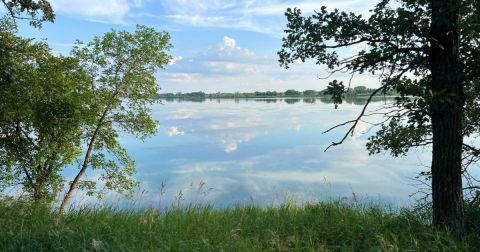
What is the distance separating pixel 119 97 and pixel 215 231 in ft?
53.9

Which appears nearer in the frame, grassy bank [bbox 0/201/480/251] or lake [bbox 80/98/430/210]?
grassy bank [bbox 0/201/480/251]

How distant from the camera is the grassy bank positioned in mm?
5660

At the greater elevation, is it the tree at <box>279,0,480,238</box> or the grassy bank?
the tree at <box>279,0,480,238</box>

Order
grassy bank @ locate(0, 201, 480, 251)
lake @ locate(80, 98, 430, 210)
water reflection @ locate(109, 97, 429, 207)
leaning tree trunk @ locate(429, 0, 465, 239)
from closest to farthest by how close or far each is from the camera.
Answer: grassy bank @ locate(0, 201, 480, 251)
leaning tree trunk @ locate(429, 0, 465, 239)
lake @ locate(80, 98, 430, 210)
water reflection @ locate(109, 97, 429, 207)

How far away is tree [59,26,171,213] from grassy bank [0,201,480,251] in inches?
504

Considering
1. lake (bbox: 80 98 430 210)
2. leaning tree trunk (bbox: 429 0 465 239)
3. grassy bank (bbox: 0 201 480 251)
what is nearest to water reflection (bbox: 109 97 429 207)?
lake (bbox: 80 98 430 210)

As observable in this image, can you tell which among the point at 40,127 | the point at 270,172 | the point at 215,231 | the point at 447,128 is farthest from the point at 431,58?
the point at 270,172

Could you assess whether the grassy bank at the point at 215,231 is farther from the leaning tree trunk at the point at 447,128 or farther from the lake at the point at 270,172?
the lake at the point at 270,172

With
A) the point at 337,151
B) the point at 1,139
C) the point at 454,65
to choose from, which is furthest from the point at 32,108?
the point at 337,151

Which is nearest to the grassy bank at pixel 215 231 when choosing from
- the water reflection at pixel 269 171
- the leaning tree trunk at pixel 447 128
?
the leaning tree trunk at pixel 447 128

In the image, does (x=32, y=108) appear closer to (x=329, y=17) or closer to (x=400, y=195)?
(x=329, y=17)

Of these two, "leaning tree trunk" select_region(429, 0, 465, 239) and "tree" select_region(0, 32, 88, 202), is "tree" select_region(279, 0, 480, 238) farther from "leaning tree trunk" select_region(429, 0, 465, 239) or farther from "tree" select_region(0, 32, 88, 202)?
"tree" select_region(0, 32, 88, 202)

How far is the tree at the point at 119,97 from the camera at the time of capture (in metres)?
20.7

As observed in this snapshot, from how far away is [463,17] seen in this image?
6.76 m
